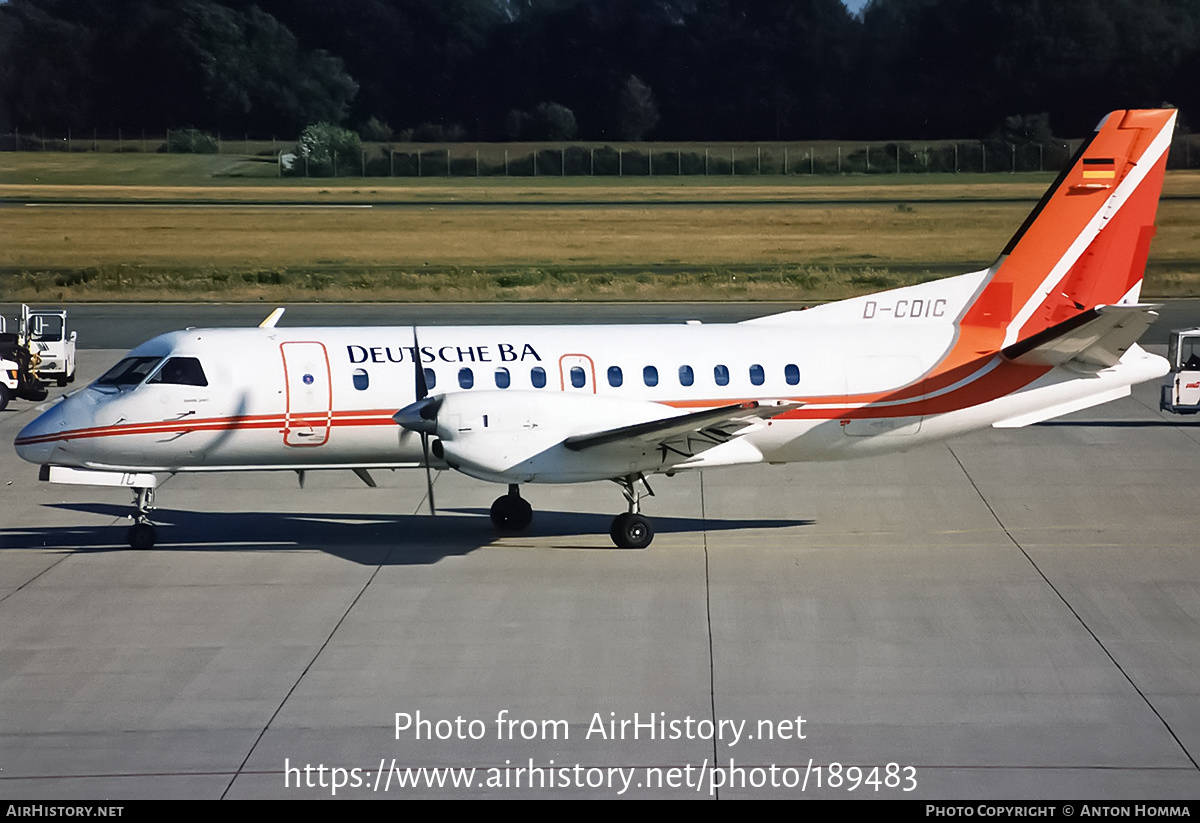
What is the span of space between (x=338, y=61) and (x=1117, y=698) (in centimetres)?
7944

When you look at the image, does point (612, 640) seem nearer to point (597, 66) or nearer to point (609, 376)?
point (609, 376)

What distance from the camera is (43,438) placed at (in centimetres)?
1656

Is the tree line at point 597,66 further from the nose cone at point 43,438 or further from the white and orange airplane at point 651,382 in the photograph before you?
the nose cone at point 43,438

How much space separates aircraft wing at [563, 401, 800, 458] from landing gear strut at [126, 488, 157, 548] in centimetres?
547

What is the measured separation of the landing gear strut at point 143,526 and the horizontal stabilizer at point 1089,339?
11.3m

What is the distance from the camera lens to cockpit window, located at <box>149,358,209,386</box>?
55.1 feet

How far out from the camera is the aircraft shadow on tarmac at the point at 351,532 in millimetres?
17172

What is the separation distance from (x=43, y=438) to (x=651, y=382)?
7.55 metres

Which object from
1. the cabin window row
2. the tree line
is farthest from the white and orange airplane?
the tree line

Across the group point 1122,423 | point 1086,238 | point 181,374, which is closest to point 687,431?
point 181,374

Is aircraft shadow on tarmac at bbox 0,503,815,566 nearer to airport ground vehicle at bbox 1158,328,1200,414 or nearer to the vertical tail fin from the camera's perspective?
the vertical tail fin

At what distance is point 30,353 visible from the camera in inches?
1113

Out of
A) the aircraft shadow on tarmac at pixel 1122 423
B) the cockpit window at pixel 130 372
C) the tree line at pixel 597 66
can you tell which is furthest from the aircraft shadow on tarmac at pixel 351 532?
the tree line at pixel 597 66

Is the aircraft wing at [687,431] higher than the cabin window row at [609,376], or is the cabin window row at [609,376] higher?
the cabin window row at [609,376]
